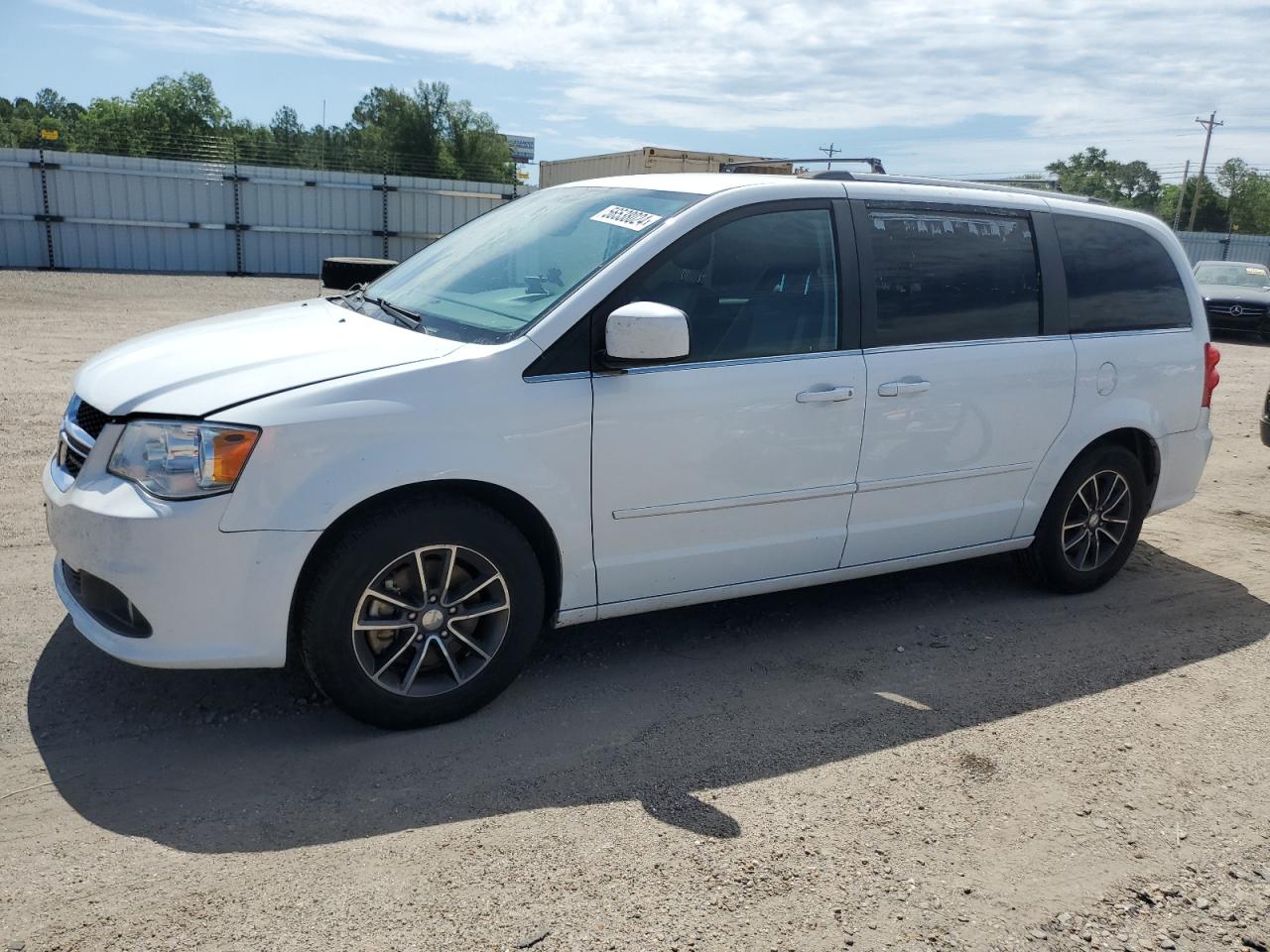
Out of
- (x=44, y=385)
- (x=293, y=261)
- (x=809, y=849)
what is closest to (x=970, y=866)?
(x=809, y=849)

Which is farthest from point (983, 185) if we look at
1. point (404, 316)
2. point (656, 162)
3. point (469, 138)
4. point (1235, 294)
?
point (469, 138)

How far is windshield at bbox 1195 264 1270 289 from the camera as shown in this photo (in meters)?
20.7

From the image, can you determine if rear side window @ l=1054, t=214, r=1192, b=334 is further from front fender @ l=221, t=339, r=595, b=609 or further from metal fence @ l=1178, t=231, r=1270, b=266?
metal fence @ l=1178, t=231, r=1270, b=266

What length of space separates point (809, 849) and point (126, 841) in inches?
76.2

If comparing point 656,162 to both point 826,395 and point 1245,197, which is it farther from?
point 1245,197

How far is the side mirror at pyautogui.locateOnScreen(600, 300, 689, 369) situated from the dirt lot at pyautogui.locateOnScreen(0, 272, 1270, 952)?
1326 millimetres

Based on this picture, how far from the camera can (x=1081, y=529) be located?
5.26 meters

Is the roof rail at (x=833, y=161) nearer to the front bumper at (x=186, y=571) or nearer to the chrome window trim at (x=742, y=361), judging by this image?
the chrome window trim at (x=742, y=361)

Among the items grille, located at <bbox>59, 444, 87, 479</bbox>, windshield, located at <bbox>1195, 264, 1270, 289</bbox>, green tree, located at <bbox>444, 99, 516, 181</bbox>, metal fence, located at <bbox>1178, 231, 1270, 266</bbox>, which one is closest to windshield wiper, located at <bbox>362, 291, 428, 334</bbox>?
grille, located at <bbox>59, 444, 87, 479</bbox>

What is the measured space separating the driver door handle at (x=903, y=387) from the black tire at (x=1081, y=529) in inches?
45.4

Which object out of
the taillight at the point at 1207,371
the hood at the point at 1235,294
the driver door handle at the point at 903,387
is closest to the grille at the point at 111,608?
the driver door handle at the point at 903,387

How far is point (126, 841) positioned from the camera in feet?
9.62

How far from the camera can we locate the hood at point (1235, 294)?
1969 cm

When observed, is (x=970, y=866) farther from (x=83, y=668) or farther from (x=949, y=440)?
(x=83, y=668)
